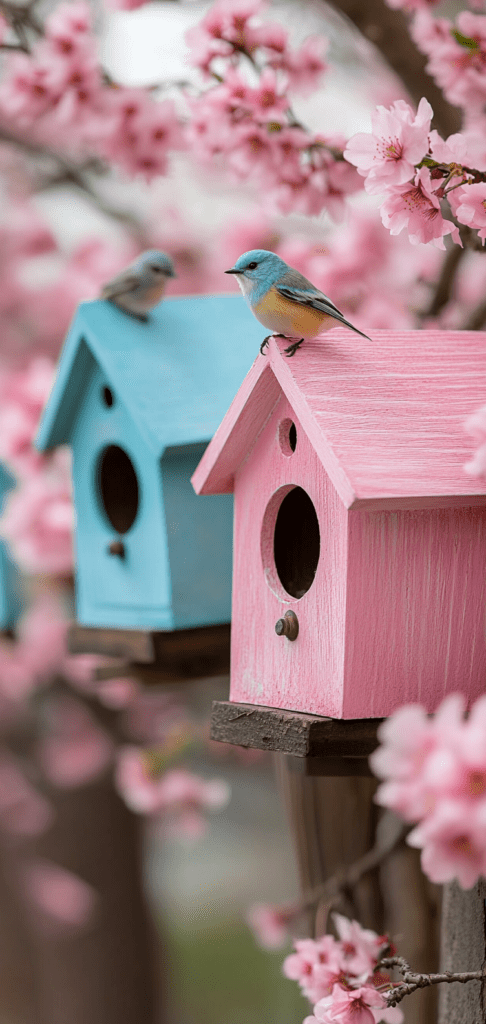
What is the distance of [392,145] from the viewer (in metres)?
1.05

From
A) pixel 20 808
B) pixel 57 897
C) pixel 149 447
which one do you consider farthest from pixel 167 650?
pixel 57 897

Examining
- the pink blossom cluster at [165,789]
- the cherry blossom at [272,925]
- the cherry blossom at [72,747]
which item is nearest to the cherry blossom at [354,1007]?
the cherry blossom at [272,925]

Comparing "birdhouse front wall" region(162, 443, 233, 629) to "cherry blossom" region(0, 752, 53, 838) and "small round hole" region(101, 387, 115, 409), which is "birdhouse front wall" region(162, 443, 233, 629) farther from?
"cherry blossom" region(0, 752, 53, 838)

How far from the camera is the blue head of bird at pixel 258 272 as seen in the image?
1.19 metres

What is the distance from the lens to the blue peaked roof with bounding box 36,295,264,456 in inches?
64.2

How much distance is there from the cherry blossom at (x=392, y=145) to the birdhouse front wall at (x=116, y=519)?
673mm

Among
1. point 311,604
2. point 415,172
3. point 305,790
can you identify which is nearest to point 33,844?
point 305,790

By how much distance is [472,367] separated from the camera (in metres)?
1.26

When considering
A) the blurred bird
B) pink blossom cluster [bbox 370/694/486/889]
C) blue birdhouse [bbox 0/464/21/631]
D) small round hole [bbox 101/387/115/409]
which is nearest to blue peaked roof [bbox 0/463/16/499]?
blue birdhouse [bbox 0/464/21/631]

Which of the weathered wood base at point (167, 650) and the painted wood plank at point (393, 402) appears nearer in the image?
the painted wood plank at point (393, 402)

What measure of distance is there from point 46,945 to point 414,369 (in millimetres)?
3801

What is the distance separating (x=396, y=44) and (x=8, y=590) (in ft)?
4.69

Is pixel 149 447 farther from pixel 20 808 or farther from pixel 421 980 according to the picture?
pixel 20 808

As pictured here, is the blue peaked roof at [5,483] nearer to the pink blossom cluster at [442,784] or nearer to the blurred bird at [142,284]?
the blurred bird at [142,284]
